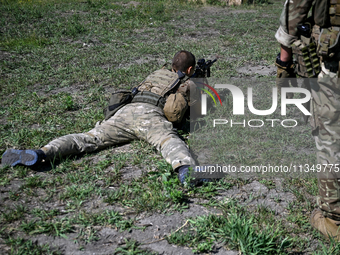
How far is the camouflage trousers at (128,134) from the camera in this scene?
3.75 meters

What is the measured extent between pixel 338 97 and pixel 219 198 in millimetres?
1310

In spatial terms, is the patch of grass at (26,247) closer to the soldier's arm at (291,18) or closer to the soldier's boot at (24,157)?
the soldier's boot at (24,157)

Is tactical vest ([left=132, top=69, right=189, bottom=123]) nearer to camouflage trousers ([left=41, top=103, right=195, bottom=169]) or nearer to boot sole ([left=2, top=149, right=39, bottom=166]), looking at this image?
camouflage trousers ([left=41, top=103, right=195, bottom=169])

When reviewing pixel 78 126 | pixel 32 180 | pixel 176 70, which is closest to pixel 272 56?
pixel 176 70

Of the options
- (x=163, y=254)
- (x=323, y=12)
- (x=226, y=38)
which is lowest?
(x=163, y=254)

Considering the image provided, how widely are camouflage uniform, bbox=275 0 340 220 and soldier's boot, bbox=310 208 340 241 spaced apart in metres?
0.05

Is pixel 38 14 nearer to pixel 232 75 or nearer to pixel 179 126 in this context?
pixel 232 75

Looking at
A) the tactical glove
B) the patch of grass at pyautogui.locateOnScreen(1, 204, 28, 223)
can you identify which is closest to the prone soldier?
the patch of grass at pyautogui.locateOnScreen(1, 204, 28, 223)

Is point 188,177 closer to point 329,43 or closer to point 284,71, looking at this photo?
point 284,71

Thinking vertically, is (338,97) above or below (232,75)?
Result: above

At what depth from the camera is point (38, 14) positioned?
9.91 meters

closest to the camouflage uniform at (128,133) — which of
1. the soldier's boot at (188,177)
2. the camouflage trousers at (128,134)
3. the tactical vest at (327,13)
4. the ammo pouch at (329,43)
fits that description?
the camouflage trousers at (128,134)

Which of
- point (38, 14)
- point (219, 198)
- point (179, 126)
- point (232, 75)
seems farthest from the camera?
point (38, 14)

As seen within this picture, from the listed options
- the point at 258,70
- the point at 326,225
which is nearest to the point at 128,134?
the point at 326,225
